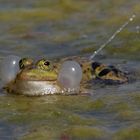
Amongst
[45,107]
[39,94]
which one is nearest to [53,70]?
[39,94]

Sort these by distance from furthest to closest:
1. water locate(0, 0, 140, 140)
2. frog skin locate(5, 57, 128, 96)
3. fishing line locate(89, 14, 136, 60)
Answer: fishing line locate(89, 14, 136, 60) → frog skin locate(5, 57, 128, 96) → water locate(0, 0, 140, 140)

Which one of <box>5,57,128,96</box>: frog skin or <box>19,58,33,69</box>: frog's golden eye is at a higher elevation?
<box>19,58,33,69</box>: frog's golden eye

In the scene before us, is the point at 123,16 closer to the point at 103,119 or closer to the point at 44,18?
the point at 44,18

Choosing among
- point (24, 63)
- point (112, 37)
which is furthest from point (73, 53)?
point (24, 63)

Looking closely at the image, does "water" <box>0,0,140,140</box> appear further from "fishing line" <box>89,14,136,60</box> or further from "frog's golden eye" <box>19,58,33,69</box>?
"frog's golden eye" <box>19,58,33,69</box>

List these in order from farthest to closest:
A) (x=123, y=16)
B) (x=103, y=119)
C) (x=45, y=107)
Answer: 1. (x=123, y=16)
2. (x=45, y=107)
3. (x=103, y=119)

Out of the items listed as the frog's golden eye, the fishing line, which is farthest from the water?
the frog's golden eye

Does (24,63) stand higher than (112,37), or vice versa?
(112,37)

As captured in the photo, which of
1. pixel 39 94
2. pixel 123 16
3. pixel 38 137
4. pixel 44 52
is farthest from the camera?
pixel 123 16

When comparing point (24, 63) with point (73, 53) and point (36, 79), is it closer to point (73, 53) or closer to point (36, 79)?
point (36, 79)
